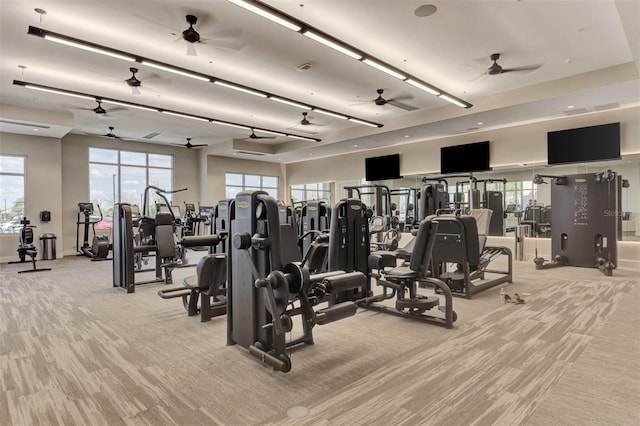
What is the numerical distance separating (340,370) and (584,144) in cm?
846

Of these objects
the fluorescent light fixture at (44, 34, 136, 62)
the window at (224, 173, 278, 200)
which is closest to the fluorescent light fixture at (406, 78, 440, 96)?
the fluorescent light fixture at (44, 34, 136, 62)

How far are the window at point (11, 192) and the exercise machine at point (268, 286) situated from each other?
9947mm

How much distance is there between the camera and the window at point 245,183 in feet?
46.8

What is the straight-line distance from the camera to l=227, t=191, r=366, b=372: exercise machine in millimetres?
2545

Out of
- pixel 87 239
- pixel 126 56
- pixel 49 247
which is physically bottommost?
pixel 49 247

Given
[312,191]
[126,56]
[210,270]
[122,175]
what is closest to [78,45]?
[126,56]

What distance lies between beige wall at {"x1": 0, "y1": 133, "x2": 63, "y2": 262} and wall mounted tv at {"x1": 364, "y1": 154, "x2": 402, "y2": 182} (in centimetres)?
947

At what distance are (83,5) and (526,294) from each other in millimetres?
6969

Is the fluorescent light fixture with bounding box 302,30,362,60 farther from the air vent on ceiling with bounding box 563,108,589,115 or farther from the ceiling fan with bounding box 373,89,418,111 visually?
the air vent on ceiling with bounding box 563,108,589,115

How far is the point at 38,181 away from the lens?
9.77 metres

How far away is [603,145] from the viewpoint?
783 centimetres

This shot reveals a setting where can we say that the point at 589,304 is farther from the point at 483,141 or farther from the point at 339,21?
the point at 483,141

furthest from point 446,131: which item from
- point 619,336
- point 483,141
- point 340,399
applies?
point 340,399

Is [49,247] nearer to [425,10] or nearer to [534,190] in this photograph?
[425,10]
